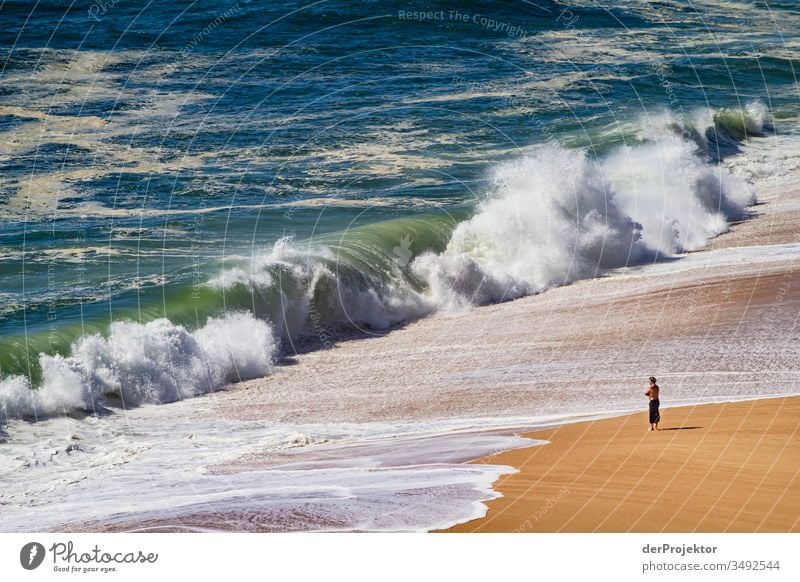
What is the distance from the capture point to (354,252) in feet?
83.9

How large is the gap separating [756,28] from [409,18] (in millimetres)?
20058

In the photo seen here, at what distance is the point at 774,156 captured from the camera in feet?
121

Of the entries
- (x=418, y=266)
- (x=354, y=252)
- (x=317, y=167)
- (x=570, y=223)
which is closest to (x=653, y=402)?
(x=418, y=266)

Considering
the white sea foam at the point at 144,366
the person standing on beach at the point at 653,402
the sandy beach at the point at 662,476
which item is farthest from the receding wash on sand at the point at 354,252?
the person standing on beach at the point at 653,402

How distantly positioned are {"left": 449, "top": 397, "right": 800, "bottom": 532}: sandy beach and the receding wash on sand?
1.07ft

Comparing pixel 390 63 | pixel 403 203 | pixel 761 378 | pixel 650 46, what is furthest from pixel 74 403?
pixel 650 46

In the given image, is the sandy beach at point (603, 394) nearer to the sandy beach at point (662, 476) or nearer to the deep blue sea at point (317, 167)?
the sandy beach at point (662, 476)

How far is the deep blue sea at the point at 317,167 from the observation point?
21984 millimetres

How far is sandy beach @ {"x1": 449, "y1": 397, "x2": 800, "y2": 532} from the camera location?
42.5ft

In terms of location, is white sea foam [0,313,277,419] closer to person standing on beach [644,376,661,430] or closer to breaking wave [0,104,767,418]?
breaking wave [0,104,767,418]

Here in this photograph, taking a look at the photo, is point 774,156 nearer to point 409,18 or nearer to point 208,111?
point 409,18

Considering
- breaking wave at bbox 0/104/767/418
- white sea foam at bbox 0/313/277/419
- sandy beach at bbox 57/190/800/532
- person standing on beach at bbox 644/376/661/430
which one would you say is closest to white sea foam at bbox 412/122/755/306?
breaking wave at bbox 0/104/767/418

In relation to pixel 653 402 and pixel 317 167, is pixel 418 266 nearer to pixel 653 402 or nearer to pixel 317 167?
pixel 317 167

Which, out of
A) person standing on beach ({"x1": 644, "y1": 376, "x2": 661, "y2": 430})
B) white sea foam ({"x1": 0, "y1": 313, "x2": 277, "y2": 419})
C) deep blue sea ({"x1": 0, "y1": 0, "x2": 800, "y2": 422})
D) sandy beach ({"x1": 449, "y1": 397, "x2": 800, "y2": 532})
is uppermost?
deep blue sea ({"x1": 0, "y1": 0, "x2": 800, "y2": 422})
